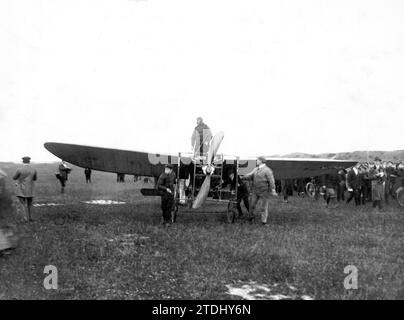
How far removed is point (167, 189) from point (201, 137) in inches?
103

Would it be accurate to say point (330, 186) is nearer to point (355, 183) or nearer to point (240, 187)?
point (355, 183)

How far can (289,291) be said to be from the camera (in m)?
5.52

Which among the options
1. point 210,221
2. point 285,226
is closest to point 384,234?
point 285,226

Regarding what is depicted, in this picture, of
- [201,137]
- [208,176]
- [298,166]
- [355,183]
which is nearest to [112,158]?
[201,137]

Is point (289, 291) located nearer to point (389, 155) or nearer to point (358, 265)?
point (358, 265)

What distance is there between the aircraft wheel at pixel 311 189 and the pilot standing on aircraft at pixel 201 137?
931cm

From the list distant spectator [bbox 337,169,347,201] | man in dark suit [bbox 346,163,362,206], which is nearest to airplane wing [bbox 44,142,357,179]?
man in dark suit [bbox 346,163,362,206]

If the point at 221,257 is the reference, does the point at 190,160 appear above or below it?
above

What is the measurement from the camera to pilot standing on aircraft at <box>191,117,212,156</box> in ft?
41.5

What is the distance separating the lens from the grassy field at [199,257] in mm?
5500

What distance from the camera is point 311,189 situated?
21047mm

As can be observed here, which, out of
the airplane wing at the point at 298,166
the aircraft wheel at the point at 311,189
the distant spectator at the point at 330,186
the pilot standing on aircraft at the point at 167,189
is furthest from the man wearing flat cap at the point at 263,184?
the aircraft wheel at the point at 311,189

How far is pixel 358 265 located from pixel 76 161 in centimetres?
958
